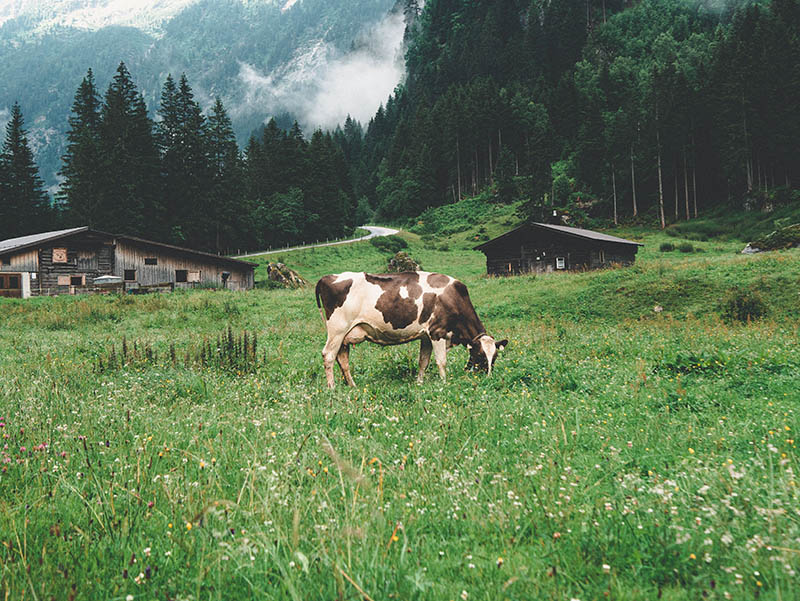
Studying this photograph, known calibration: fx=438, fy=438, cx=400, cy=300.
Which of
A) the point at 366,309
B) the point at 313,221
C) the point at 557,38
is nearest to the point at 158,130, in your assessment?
the point at 313,221

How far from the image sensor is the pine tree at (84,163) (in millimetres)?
51625

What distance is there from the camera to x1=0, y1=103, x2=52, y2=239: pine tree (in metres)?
60.9

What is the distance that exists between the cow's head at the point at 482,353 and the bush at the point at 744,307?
13165mm

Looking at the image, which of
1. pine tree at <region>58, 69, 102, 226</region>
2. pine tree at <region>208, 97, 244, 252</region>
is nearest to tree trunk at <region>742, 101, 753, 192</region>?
pine tree at <region>208, 97, 244, 252</region>

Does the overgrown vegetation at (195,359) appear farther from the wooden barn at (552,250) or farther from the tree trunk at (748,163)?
the tree trunk at (748,163)

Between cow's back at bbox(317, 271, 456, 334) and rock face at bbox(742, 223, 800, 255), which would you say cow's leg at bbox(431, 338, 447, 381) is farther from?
rock face at bbox(742, 223, 800, 255)

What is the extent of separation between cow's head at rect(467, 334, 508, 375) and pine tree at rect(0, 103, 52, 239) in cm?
7601

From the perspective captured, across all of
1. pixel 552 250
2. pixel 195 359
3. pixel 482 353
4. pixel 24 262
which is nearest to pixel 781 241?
pixel 552 250

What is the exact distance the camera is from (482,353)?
925 centimetres

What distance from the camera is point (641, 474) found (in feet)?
14.1

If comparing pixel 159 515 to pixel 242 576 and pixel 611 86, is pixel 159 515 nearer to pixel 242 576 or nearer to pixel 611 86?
pixel 242 576

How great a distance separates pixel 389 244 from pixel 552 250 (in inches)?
1151

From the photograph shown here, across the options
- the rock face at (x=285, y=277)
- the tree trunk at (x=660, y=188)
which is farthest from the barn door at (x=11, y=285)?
the tree trunk at (x=660, y=188)

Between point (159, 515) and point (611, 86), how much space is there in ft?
425
